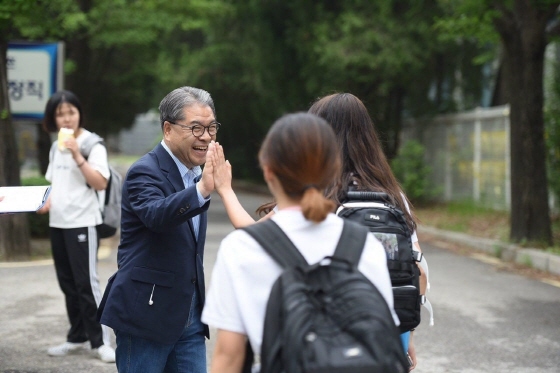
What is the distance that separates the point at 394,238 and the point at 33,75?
434 inches

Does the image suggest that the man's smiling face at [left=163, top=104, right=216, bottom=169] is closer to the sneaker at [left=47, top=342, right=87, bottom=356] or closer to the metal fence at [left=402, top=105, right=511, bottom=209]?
the sneaker at [left=47, top=342, right=87, bottom=356]

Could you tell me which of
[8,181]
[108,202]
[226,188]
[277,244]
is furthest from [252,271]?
[8,181]

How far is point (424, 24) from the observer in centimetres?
2069

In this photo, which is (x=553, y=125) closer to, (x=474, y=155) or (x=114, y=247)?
(x=474, y=155)

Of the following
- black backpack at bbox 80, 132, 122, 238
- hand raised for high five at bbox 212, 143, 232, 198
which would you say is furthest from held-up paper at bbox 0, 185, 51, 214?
black backpack at bbox 80, 132, 122, 238

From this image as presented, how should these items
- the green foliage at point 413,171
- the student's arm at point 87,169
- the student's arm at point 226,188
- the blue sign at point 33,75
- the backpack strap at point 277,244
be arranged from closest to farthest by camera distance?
the backpack strap at point 277,244 < the student's arm at point 226,188 < the student's arm at point 87,169 < the blue sign at point 33,75 < the green foliage at point 413,171

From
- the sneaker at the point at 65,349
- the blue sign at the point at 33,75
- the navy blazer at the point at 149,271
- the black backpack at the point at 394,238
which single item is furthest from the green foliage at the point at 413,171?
the black backpack at the point at 394,238

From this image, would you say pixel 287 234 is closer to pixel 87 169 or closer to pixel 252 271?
pixel 252 271

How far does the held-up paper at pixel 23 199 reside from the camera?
400cm

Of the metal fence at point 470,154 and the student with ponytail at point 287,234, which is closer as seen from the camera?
the student with ponytail at point 287,234

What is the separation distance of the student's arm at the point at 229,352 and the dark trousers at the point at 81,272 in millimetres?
3718

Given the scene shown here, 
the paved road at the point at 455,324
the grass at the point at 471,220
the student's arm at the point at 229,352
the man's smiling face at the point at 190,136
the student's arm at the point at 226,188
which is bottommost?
the grass at the point at 471,220

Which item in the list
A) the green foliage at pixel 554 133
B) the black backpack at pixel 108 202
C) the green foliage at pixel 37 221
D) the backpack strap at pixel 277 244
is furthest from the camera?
the green foliage at pixel 554 133

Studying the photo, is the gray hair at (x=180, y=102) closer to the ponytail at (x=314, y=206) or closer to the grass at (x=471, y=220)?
the ponytail at (x=314, y=206)
